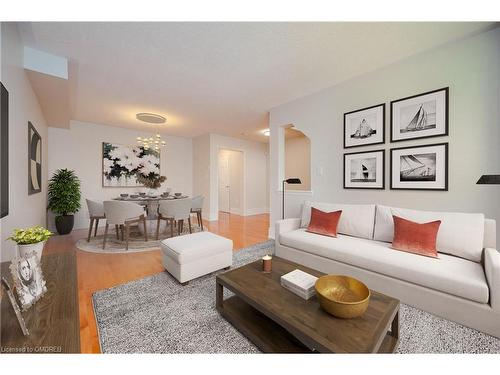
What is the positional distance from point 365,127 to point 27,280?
3570mm

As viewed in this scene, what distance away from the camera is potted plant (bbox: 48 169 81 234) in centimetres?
412

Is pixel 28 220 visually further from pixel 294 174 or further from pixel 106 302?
pixel 294 174

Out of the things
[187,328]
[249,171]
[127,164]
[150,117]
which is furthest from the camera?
[249,171]

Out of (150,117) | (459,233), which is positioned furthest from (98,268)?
Answer: (459,233)

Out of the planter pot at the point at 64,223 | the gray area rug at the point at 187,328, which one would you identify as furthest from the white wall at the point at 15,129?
the planter pot at the point at 64,223

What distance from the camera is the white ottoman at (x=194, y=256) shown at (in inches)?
82.1

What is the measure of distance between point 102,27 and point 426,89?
11.5 feet

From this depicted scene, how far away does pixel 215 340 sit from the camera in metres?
1.37

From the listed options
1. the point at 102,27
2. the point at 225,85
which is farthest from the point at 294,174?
the point at 102,27

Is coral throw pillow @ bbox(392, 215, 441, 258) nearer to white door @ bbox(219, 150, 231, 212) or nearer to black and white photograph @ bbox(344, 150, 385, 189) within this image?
black and white photograph @ bbox(344, 150, 385, 189)

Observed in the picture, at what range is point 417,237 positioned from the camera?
6.26 feet

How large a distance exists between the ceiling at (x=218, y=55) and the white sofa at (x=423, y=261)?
1836 millimetres

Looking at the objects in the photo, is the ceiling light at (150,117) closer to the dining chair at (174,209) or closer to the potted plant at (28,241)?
the dining chair at (174,209)

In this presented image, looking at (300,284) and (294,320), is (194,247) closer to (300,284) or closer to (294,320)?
(300,284)
